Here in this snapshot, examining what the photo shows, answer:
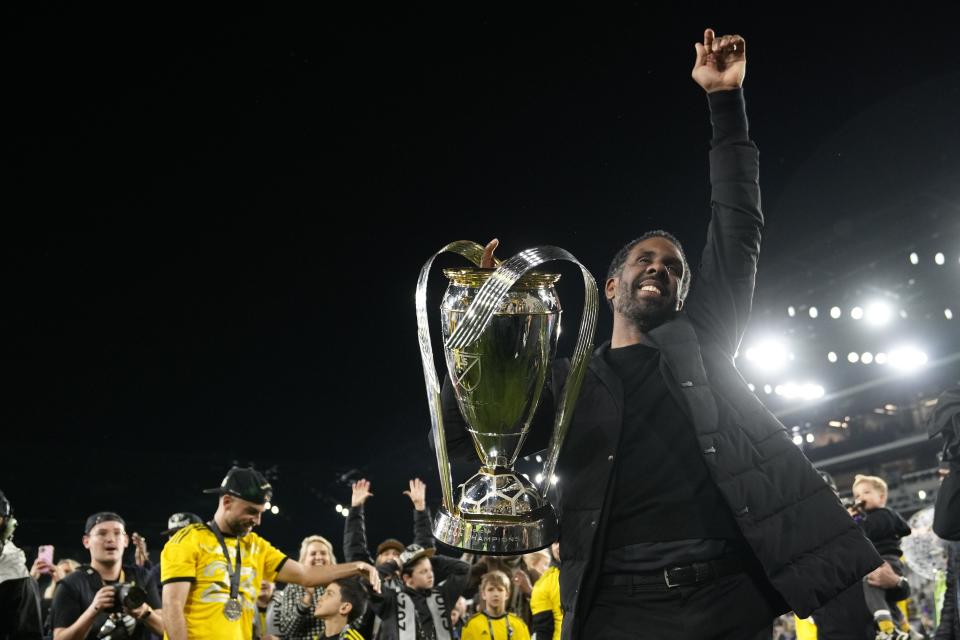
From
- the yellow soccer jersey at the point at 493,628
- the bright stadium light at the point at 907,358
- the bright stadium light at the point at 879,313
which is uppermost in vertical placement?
the bright stadium light at the point at 879,313

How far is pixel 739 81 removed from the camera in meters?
2.66

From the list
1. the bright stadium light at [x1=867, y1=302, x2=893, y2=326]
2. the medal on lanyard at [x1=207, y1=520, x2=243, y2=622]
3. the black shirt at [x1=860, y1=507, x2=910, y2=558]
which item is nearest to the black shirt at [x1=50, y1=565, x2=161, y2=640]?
the medal on lanyard at [x1=207, y1=520, x2=243, y2=622]

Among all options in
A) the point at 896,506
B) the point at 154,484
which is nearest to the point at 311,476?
the point at 154,484

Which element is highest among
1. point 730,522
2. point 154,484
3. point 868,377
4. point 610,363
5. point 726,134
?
point 868,377

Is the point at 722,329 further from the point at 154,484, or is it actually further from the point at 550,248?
the point at 154,484

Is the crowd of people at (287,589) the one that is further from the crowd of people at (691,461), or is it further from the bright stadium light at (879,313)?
the bright stadium light at (879,313)

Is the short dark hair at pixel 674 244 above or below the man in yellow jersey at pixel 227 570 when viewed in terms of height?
above

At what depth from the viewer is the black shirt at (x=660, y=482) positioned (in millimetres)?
2373

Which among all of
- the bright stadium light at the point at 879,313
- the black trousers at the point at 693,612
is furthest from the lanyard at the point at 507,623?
the bright stadium light at the point at 879,313

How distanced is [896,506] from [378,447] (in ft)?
56.7

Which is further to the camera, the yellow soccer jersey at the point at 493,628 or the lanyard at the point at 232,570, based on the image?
the yellow soccer jersey at the point at 493,628

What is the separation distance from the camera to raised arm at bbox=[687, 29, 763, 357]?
2.68 metres

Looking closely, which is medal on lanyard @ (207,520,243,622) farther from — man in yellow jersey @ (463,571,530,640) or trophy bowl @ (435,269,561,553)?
trophy bowl @ (435,269,561,553)

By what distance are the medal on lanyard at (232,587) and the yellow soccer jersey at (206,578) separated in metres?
0.02
